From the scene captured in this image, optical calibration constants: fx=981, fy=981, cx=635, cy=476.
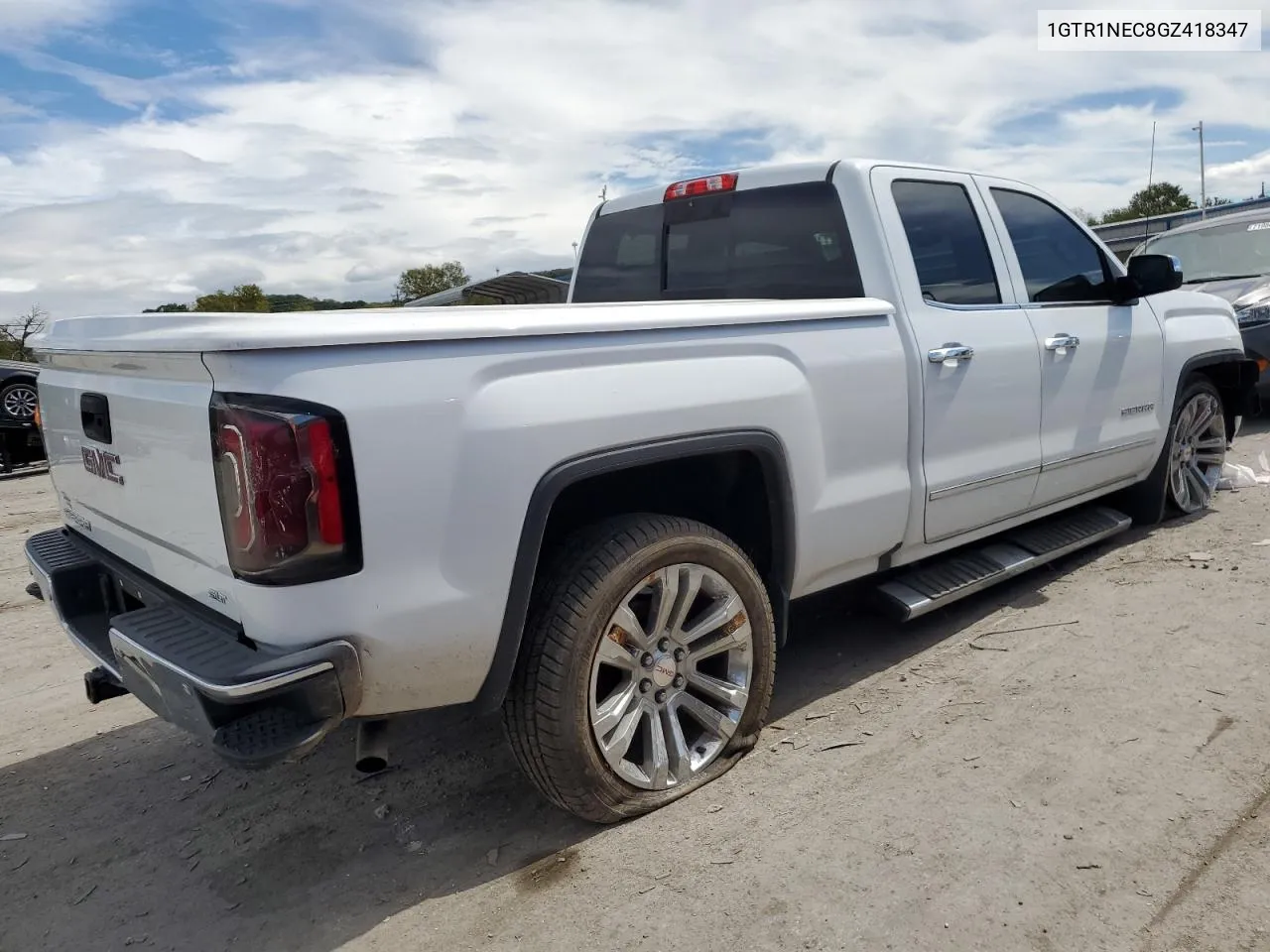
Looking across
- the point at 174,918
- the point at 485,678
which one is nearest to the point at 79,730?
the point at 174,918

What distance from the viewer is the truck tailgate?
2271mm

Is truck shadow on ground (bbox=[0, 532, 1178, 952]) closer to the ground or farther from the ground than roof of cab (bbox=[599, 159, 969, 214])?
closer to the ground

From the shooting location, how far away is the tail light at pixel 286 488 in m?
2.10

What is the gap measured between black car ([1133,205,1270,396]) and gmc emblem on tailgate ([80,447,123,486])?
8.46 m

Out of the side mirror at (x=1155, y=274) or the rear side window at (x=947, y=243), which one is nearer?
the rear side window at (x=947, y=243)

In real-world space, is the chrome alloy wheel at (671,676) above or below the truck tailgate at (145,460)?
below

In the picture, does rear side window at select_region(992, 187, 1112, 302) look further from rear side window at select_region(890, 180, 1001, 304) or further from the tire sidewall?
the tire sidewall

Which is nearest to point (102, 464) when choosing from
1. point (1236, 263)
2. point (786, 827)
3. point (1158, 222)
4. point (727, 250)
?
point (786, 827)

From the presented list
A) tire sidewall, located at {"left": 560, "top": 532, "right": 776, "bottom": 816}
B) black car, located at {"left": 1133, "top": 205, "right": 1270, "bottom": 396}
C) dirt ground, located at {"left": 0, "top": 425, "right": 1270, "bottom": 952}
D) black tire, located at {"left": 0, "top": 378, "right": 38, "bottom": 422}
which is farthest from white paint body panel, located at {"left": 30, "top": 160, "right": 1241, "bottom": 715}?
black tire, located at {"left": 0, "top": 378, "right": 38, "bottom": 422}

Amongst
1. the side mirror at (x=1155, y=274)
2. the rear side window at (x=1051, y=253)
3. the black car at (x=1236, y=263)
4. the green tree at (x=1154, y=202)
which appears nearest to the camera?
the rear side window at (x=1051, y=253)

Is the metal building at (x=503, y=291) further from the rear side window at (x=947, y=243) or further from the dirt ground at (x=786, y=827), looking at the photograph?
the dirt ground at (x=786, y=827)

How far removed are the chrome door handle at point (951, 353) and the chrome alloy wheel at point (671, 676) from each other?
1229mm

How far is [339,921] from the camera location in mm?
2518

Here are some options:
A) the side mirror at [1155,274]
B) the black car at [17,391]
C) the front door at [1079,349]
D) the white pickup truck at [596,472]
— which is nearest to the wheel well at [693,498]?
the white pickup truck at [596,472]
